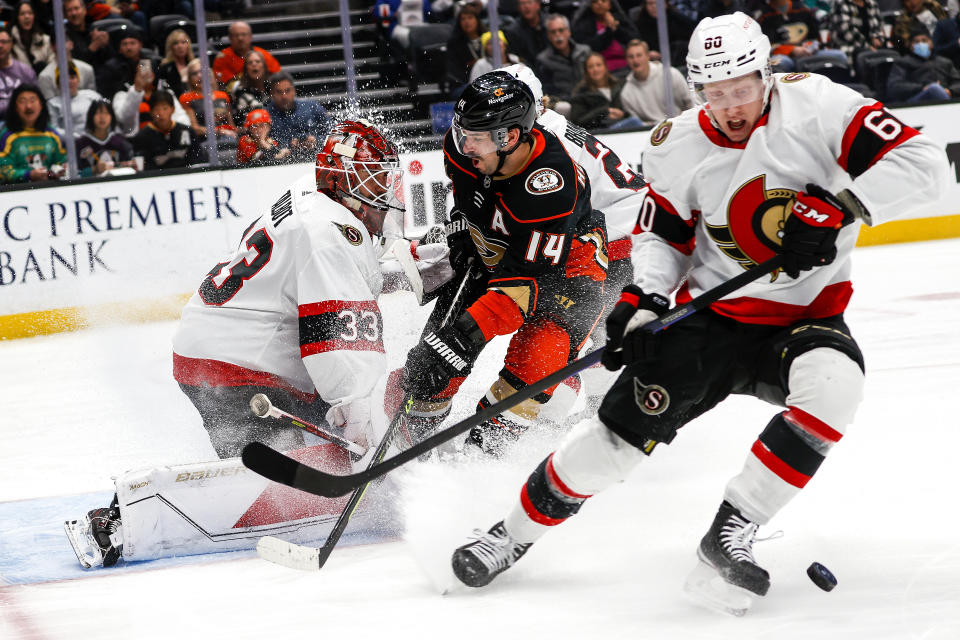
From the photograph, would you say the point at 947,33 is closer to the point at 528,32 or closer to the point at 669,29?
the point at 669,29

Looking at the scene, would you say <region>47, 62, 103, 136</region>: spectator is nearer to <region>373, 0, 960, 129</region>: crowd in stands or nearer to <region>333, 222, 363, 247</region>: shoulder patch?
<region>373, 0, 960, 129</region>: crowd in stands

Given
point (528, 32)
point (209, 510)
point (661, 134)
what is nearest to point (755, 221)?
point (661, 134)

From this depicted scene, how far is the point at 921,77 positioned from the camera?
7.93 m

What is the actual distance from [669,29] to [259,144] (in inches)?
117

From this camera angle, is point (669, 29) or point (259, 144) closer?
point (259, 144)

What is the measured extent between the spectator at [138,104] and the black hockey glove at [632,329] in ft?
17.2

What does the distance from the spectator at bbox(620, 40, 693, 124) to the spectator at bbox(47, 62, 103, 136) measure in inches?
138

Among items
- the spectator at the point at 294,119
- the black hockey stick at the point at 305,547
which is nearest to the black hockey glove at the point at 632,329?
the black hockey stick at the point at 305,547

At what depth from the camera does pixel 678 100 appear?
759cm

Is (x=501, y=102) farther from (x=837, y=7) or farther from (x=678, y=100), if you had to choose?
(x=837, y=7)

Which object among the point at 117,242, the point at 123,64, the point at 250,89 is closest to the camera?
the point at 117,242

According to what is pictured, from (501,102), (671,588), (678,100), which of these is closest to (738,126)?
(501,102)

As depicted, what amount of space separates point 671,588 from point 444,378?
3.24ft

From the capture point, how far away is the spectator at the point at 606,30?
25.2ft
